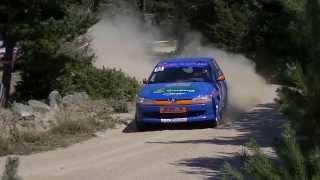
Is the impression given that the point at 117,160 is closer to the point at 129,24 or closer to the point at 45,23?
the point at 45,23

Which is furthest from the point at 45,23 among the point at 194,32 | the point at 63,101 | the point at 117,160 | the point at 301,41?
the point at 194,32

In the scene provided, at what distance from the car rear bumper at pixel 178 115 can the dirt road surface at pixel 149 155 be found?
224 mm

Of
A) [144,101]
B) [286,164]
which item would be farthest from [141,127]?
[286,164]

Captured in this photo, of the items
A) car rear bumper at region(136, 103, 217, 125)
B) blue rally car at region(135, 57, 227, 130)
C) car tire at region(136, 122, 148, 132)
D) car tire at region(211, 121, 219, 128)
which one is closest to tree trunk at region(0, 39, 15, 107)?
blue rally car at region(135, 57, 227, 130)

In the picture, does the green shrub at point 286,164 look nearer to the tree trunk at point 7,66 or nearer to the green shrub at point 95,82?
the tree trunk at point 7,66

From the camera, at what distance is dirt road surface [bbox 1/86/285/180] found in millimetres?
9766

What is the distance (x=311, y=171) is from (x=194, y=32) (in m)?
33.4

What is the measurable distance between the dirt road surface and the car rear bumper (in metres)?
0.22

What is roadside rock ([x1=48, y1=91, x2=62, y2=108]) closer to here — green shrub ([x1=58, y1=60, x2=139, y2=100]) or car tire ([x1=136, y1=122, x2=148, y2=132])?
green shrub ([x1=58, y1=60, x2=139, y2=100])

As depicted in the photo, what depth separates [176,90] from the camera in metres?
15.1

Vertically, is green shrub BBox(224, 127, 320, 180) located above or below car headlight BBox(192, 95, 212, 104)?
above

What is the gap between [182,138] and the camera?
44.1 feet

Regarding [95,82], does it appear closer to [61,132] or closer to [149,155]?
[61,132]

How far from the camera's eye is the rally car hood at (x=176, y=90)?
49.0 ft
